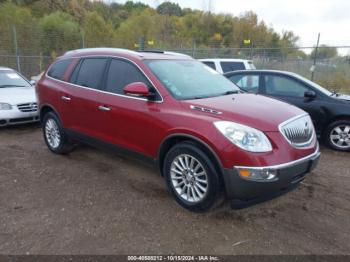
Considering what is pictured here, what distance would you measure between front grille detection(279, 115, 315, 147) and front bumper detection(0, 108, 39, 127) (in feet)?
19.0

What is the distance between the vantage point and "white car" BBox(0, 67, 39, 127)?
6.79 metres

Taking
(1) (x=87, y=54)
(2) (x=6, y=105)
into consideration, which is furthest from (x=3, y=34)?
(1) (x=87, y=54)

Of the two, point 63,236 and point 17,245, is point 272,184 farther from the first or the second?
point 17,245

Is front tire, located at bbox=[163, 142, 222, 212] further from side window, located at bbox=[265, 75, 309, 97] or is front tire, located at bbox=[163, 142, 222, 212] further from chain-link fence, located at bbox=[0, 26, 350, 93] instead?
chain-link fence, located at bbox=[0, 26, 350, 93]

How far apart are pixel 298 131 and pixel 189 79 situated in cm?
151

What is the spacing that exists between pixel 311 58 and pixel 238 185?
523 inches

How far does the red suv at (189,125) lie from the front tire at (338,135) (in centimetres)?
258

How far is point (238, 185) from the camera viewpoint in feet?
10.2

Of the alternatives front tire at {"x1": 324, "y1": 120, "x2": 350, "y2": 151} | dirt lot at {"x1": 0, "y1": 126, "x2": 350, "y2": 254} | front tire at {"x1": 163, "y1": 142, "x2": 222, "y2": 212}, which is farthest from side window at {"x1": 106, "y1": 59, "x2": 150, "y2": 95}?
front tire at {"x1": 324, "y1": 120, "x2": 350, "y2": 151}

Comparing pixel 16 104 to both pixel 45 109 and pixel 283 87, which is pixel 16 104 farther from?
pixel 283 87

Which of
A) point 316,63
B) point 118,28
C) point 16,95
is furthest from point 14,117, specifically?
point 118,28

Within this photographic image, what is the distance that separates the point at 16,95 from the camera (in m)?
7.16

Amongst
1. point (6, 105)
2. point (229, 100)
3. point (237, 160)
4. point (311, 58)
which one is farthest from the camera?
point (311, 58)

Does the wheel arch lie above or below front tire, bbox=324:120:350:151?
above
